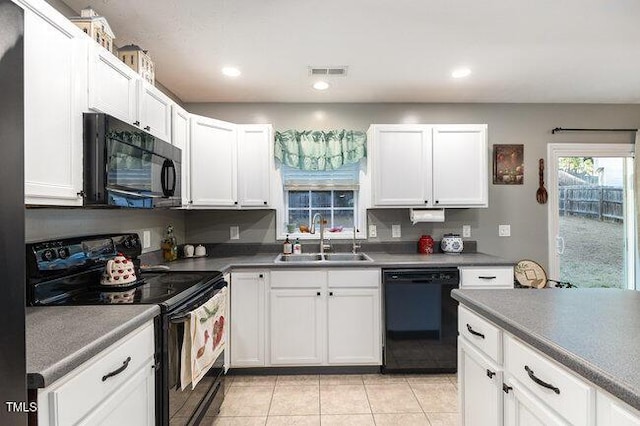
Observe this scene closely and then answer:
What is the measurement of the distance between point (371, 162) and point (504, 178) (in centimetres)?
145

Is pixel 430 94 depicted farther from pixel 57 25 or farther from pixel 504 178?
pixel 57 25

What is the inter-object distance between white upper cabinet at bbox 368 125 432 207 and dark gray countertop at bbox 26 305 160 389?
222cm

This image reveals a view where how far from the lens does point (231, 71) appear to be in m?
2.71

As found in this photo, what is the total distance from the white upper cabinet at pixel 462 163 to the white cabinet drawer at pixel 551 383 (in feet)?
6.76

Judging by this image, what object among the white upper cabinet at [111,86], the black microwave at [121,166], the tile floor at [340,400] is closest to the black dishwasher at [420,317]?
the tile floor at [340,400]

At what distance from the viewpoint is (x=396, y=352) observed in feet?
9.17

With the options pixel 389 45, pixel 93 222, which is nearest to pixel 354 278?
pixel 389 45

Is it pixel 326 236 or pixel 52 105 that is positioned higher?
pixel 52 105

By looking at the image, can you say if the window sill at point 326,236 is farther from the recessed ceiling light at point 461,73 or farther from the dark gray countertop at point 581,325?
the dark gray countertop at point 581,325

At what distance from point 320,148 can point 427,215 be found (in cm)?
121

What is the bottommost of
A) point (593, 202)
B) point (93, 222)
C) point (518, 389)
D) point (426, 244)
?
point (518, 389)

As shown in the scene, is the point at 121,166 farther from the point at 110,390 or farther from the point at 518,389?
the point at 518,389

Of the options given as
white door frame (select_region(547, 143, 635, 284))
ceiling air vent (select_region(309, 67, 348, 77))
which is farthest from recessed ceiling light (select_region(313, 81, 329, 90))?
white door frame (select_region(547, 143, 635, 284))

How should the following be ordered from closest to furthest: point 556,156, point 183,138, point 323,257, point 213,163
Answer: point 183,138 → point 213,163 → point 323,257 → point 556,156
